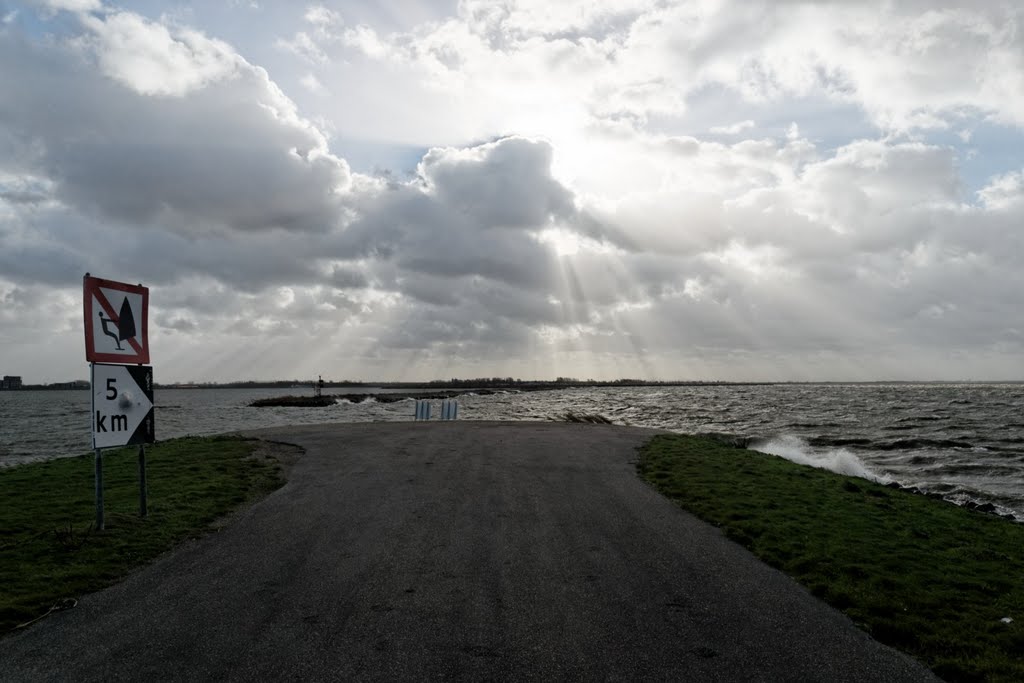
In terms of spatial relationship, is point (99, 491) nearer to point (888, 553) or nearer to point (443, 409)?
point (888, 553)

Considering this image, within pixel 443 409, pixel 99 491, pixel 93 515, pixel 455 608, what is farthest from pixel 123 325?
pixel 443 409

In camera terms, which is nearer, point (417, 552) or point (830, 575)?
point (830, 575)

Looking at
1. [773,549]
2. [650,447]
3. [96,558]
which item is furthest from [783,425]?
[96,558]

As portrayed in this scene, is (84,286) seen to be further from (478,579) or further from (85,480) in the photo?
(85,480)

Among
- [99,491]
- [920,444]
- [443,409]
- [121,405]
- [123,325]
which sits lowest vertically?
[920,444]

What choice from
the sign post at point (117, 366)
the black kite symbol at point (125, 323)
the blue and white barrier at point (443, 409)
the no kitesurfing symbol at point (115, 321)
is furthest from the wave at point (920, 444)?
the black kite symbol at point (125, 323)

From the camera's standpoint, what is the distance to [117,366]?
10.6 m

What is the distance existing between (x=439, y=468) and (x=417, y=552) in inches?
331

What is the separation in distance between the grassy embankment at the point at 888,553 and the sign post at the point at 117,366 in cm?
1119

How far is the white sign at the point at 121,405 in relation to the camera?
10.1 meters

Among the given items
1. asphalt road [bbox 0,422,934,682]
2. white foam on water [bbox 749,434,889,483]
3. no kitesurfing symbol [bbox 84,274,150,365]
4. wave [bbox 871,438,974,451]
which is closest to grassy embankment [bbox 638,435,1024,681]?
asphalt road [bbox 0,422,934,682]

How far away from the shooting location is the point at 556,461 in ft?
65.0

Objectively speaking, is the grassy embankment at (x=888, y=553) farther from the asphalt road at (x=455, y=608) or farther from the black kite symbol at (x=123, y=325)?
the black kite symbol at (x=123, y=325)

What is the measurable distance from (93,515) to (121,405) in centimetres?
316
